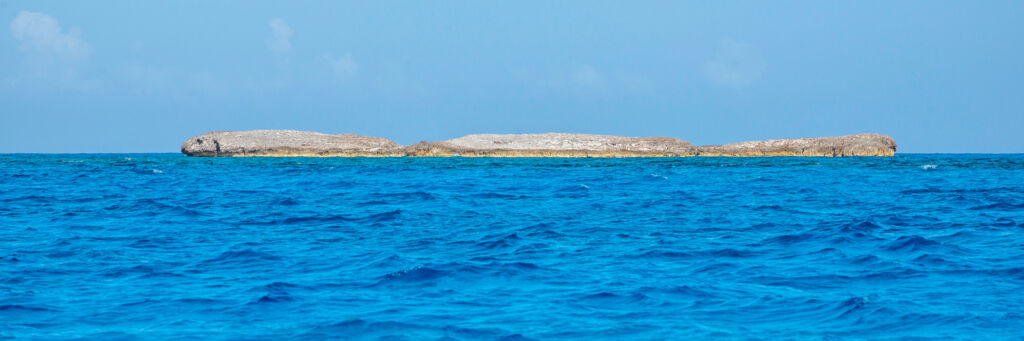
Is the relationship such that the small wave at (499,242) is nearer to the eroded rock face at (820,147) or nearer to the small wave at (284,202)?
the small wave at (284,202)

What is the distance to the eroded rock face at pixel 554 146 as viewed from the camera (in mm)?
89000

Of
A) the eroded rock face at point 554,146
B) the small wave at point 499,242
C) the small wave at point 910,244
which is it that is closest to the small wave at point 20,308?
the small wave at point 499,242

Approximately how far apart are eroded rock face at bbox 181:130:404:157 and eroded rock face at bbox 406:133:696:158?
4.63m

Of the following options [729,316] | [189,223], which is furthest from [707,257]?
[189,223]

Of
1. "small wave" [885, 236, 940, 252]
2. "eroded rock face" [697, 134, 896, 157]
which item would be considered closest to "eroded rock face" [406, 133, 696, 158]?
"eroded rock face" [697, 134, 896, 157]

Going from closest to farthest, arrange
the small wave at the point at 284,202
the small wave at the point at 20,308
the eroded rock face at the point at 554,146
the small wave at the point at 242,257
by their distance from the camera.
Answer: the small wave at the point at 20,308
the small wave at the point at 242,257
the small wave at the point at 284,202
the eroded rock face at the point at 554,146

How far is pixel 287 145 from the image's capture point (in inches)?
3583

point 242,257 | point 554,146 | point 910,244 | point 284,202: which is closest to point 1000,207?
point 910,244

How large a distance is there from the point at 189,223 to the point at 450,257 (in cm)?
650

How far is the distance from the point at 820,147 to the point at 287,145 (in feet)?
191

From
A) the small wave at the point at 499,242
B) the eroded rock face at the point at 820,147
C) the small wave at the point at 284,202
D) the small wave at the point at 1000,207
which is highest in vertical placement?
the eroded rock face at the point at 820,147

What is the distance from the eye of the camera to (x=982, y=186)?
26.3m

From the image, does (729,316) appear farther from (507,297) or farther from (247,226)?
(247,226)

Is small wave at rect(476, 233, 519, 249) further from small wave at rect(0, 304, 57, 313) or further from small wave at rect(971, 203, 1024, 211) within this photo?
small wave at rect(971, 203, 1024, 211)
